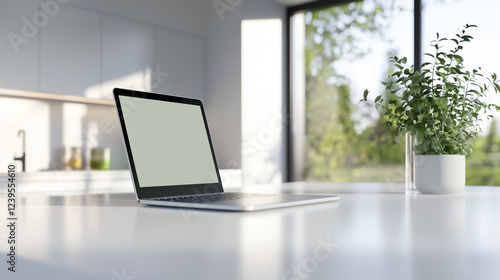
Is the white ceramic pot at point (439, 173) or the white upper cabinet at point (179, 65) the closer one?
the white ceramic pot at point (439, 173)

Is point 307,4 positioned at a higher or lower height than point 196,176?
higher

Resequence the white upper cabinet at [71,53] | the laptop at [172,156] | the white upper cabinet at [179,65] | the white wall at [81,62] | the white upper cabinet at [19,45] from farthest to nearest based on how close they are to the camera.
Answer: the white upper cabinet at [179,65] < the white upper cabinet at [71,53] < the white wall at [81,62] < the white upper cabinet at [19,45] < the laptop at [172,156]

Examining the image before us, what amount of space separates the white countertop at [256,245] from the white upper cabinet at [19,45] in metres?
2.83

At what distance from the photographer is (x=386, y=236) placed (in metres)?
0.52

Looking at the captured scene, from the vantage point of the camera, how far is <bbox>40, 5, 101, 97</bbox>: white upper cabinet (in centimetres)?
345

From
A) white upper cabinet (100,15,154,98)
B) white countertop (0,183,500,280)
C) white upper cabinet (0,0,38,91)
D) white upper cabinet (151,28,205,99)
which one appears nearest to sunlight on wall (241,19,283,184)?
white upper cabinet (151,28,205,99)

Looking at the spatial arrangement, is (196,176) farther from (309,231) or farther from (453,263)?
(453,263)

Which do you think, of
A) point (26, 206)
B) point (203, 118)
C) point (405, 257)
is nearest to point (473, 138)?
point (203, 118)

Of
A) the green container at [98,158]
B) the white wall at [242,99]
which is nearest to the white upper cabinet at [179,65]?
the white wall at [242,99]

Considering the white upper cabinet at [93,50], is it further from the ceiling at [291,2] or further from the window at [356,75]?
the window at [356,75]

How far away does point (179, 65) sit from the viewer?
4430 mm

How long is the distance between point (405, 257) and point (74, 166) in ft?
11.8

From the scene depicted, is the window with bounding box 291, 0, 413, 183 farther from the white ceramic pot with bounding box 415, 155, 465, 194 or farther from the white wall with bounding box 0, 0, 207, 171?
the white ceramic pot with bounding box 415, 155, 465, 194

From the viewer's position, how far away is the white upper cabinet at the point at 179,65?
13.9 ft
